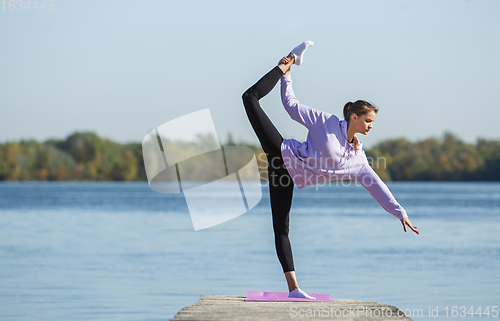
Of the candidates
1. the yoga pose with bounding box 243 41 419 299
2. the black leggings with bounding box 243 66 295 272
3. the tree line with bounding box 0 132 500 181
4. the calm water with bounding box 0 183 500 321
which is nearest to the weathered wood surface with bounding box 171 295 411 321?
the black leggings with bounding box 243 66 295 272

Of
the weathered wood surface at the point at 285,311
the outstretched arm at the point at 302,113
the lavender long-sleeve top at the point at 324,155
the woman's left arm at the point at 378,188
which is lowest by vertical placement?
the weathered wood surface at the point at 285,311

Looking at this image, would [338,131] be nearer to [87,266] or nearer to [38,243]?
[87,266]

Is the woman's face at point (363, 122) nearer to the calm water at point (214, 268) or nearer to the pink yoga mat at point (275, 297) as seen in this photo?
the pink yoga mat at point (275, 297)

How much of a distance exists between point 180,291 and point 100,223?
19133mm

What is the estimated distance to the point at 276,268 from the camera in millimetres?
14836

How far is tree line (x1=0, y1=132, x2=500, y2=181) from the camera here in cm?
10606

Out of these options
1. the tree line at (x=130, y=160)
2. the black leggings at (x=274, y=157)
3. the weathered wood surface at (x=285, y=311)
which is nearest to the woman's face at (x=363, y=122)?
the black leggings at (x=274, y=157)

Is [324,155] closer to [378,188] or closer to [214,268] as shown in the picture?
[378,188]

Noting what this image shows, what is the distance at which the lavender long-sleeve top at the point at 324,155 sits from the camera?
16.6ft

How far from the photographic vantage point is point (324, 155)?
5090 millimetres

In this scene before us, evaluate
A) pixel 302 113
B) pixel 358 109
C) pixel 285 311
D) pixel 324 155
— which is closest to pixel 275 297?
pixel 285 311

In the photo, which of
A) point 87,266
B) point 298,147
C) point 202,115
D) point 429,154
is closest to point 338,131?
point 298,147

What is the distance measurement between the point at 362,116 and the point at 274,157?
0.83 metres

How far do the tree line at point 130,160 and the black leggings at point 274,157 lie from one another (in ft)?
325
